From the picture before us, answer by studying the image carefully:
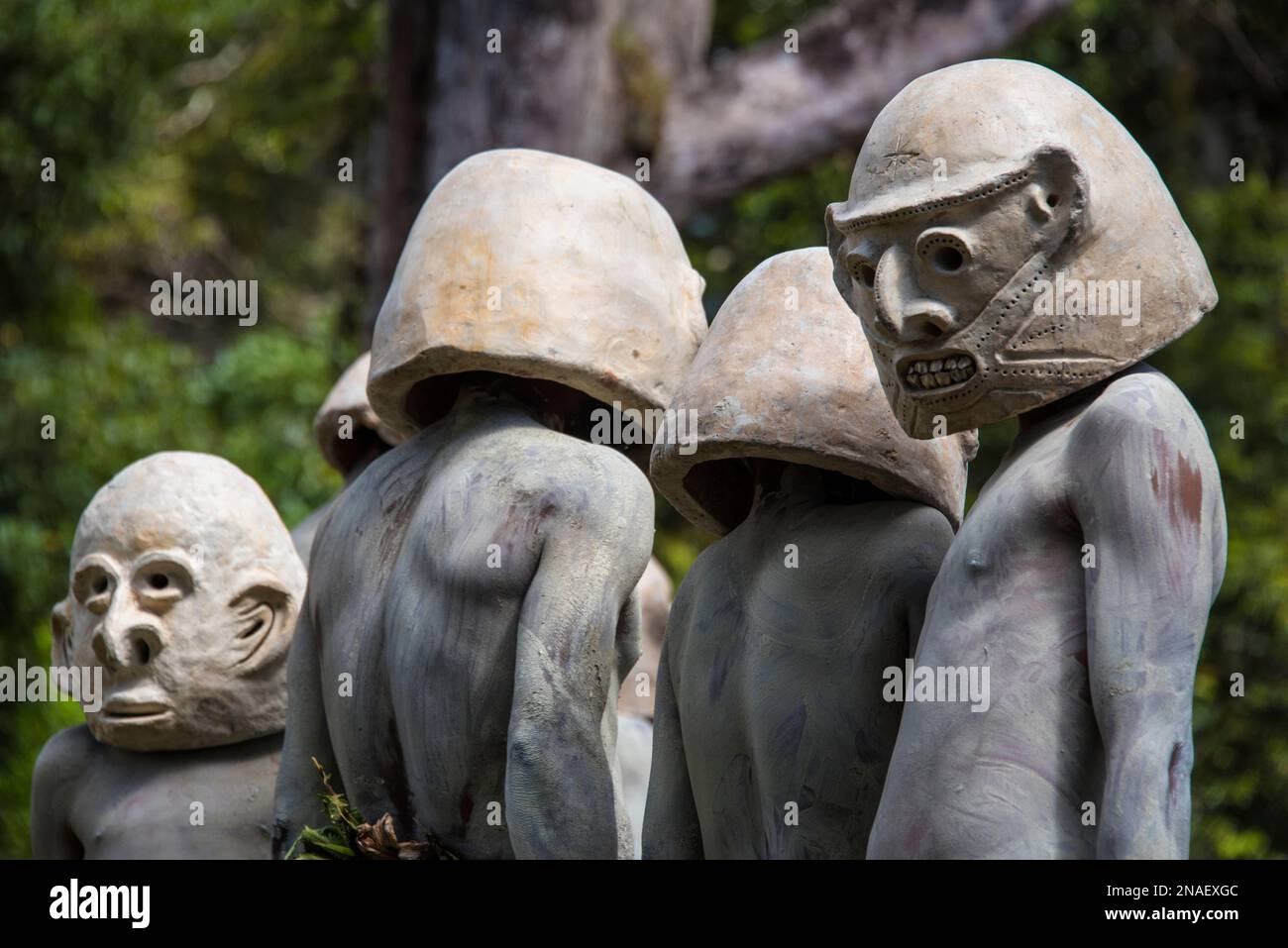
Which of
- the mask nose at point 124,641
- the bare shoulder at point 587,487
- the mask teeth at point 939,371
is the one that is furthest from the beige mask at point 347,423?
the mask teeth at point 939,371

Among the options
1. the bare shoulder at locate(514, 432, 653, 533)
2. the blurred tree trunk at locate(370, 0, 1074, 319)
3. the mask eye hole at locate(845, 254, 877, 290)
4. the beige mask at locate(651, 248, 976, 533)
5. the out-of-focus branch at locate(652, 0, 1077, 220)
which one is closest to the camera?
the mask eye hole at locate(845, 254, 877, 290)

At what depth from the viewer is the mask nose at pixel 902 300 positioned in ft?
13.7

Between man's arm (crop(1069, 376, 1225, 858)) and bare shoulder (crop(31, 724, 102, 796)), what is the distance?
3.20 meters

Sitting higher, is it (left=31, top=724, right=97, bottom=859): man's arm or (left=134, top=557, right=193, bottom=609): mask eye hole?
(left=134, top=557, right=193, bottom=609): mask eye hole

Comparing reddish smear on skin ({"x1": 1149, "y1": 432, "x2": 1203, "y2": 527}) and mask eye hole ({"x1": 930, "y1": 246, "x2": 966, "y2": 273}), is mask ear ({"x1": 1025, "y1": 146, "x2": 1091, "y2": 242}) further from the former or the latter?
reddish smear on skin ({"x1": 1149, "y1": 432, "x2": 1203, "y2": 527})

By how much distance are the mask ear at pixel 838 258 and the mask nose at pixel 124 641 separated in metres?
2.22

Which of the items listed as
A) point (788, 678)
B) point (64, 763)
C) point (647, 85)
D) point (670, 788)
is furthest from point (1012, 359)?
point (647, 85)

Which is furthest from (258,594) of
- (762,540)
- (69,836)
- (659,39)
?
(659,39)

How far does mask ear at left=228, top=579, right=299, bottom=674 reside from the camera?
19.3ft

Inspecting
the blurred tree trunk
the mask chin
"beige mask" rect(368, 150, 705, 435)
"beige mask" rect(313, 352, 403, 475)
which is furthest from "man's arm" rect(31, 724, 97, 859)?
the blurred tree trunk

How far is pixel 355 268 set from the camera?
58.6ft

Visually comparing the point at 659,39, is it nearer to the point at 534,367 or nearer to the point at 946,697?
the point at 534,367

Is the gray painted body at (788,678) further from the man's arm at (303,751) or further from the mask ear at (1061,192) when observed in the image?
the man's arm at (303,751)

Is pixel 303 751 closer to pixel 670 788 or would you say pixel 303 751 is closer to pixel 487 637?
pixel 487 637
